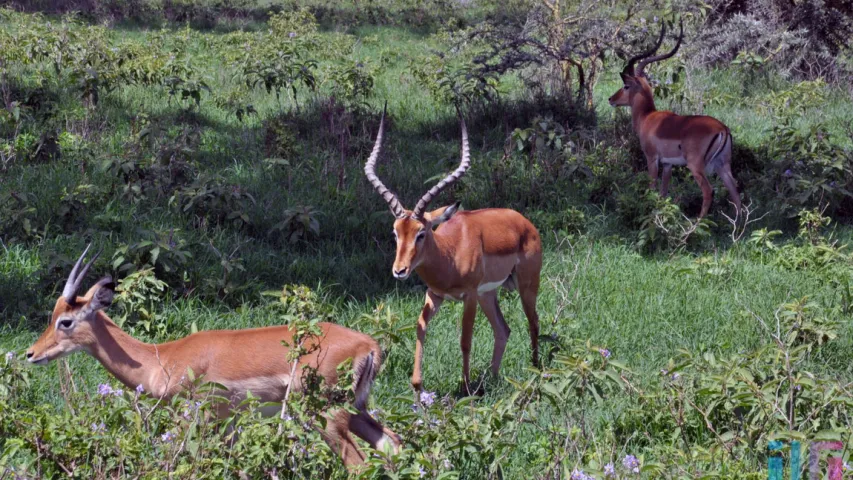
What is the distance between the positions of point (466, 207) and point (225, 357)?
12.1 ft

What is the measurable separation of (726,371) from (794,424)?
337 millimetres

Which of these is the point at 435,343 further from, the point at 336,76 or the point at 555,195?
the point at 336,76

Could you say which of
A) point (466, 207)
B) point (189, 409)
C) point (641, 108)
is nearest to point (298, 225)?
point (466, 207)

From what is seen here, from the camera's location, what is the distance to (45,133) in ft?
24.0

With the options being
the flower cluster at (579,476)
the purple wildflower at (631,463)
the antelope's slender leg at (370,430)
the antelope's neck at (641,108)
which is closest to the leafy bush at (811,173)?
the antelope's neck at (641,108)

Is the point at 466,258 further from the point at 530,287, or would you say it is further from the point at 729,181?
the point at 729,181

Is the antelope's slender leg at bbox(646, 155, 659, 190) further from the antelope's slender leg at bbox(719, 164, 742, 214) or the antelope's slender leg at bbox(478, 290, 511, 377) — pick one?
the antelope's slender leg at bbox(478, 290, 511, 377)

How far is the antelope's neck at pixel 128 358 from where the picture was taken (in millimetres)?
4086

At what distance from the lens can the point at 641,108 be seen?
349 inches

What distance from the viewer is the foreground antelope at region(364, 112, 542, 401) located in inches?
189

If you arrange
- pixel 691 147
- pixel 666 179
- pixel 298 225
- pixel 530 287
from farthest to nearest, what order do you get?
pixel 666 179 → pixel 691 147 → pixel 298 225 → pixel 530 287

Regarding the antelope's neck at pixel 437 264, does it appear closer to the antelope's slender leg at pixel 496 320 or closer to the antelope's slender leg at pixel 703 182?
the antelope's slender leg at pixel 496 320

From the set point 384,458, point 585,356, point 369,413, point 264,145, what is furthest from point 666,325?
point 264,145

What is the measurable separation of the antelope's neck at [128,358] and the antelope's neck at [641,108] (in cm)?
577
